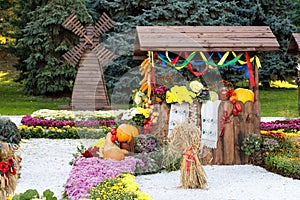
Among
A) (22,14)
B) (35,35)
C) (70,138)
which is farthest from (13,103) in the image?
(70,138)

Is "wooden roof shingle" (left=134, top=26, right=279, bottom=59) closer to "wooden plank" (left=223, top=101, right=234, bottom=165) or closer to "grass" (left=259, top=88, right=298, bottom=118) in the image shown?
"wooden plank" (left=223, top=101, right=234, bottom=165)

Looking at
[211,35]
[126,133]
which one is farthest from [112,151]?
[211,35]

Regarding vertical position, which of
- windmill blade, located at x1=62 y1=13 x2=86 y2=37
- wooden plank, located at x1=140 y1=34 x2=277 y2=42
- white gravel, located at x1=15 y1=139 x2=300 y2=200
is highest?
windmill blade, located at x1=62 y1=13 x2=86 y2=37

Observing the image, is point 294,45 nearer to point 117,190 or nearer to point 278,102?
point 278,102

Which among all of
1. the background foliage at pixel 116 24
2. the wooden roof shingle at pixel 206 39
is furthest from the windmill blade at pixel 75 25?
the wooden roof shingle at pixel 206 39

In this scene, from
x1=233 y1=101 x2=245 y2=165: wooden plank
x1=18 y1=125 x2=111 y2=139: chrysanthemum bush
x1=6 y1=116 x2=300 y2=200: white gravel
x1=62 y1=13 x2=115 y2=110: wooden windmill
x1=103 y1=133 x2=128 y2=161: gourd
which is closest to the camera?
x1=6 y1=116 x2=300 y2=200: white gravel

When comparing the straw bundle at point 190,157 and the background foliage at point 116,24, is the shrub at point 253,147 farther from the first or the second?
the background foliage at point 116,24

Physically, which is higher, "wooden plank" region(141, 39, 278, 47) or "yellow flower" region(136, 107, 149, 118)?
"wooden plank" region(141, 39, 278, 47)

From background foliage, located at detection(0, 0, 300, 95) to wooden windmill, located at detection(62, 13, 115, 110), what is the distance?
2.11m

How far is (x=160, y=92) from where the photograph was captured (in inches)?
391

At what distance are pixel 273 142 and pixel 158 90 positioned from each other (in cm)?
219

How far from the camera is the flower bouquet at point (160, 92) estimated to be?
32.6ft

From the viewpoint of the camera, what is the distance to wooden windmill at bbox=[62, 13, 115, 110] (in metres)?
19.3

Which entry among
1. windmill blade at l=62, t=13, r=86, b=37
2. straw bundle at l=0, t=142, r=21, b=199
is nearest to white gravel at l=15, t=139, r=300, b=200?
straw bundle at l=0, t=142, r=21, b=199
